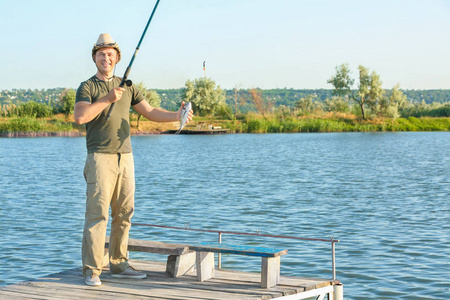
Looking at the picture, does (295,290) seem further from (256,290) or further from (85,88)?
(85,88)

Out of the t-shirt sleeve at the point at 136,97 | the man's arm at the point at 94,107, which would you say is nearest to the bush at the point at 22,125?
the t-shirt sleeve at the point at 136,97

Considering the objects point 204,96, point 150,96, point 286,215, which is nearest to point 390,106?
point 204,96

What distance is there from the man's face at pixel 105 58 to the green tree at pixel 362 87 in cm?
8305

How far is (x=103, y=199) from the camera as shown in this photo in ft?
21.1

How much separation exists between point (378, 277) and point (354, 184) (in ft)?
52.6

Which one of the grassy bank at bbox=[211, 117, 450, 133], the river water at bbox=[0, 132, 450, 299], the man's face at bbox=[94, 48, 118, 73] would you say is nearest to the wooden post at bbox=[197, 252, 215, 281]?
the man's face at bbox=[94, 48, 118, 73]

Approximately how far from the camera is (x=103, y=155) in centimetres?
→ 649

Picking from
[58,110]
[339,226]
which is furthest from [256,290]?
[58,110]

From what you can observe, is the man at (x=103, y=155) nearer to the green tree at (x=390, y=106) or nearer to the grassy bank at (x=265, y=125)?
the grassy bank at (x=265, y=125)

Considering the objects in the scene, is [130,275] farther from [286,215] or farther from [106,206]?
[286,215]

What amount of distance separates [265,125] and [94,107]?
74.9 m

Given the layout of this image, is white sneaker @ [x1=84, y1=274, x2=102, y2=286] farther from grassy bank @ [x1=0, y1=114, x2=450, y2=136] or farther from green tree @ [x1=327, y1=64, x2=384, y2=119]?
green tree @ [x1=327, y1=64, x2=384, y2=119]

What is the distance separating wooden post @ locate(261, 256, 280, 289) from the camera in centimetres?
647

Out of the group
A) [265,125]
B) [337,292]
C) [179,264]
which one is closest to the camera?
[179,264]
